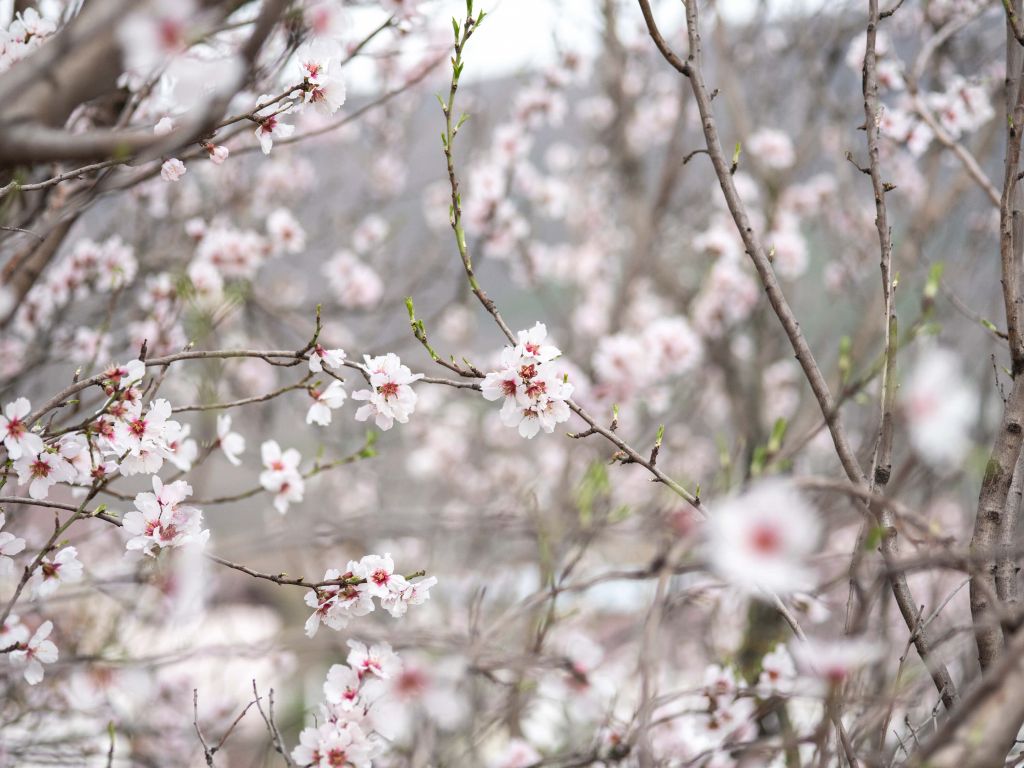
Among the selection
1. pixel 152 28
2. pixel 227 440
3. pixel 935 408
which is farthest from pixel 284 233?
pixel 935 408

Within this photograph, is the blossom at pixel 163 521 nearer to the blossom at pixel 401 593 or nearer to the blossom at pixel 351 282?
the blossom at pixel 401 593

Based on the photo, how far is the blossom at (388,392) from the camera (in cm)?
153

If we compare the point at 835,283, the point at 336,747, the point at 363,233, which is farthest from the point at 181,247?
the point at 835,283

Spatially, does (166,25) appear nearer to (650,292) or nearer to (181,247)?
(181,247)

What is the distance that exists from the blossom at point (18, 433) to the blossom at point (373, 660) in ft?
2.08

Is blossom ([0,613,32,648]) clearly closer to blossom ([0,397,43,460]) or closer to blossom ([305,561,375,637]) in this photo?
blossom ([0,397,43,460])

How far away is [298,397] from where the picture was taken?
4660 millimetres

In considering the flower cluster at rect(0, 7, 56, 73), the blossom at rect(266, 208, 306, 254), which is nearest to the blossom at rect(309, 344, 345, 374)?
the flower cluster at rect(0, 7, 56, 73)

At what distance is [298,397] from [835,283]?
3377 mm

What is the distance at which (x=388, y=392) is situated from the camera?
155cm

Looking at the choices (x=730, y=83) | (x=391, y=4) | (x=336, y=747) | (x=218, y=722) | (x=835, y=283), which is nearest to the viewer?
(x=336, y=747)

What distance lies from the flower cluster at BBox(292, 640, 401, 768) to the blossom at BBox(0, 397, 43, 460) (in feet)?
2.04

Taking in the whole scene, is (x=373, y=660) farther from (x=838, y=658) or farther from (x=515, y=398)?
Result: (x=838, y=658)

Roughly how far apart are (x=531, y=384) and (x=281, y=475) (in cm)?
71
